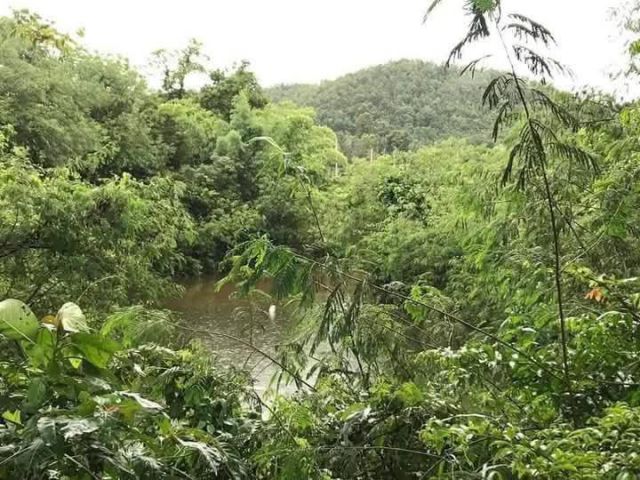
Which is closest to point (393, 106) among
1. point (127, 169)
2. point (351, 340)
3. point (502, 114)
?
point (127, 169)

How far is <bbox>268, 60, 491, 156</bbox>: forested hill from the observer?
67.4ft

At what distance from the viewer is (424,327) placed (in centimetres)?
221

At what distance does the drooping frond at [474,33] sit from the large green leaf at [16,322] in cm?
104

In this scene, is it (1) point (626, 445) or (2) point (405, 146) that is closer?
(1) point (626, 445)

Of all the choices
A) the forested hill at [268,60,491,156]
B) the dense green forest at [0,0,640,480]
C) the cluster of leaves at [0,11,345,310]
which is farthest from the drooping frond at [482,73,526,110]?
the forested hill at [268,60,491,156]

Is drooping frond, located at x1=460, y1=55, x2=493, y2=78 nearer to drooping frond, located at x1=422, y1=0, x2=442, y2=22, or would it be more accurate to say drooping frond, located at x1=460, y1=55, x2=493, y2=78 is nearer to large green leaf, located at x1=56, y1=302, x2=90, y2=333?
drooping frond, located at x1=422, y1=0, x2=442, y2=22

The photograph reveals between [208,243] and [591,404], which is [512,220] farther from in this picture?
[208,243]

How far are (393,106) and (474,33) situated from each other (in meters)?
23.7

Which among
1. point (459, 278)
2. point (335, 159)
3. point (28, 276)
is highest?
point (335, 159)

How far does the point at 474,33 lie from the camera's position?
52.9 inches

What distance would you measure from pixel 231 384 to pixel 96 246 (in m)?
2.94

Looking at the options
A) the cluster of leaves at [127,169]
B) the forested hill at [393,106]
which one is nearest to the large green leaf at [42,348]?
the cluster of leaves at [127,169]

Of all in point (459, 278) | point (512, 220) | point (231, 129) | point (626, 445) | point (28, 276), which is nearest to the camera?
point (626, 445)

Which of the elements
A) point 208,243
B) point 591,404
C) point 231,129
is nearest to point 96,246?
point 591,404
